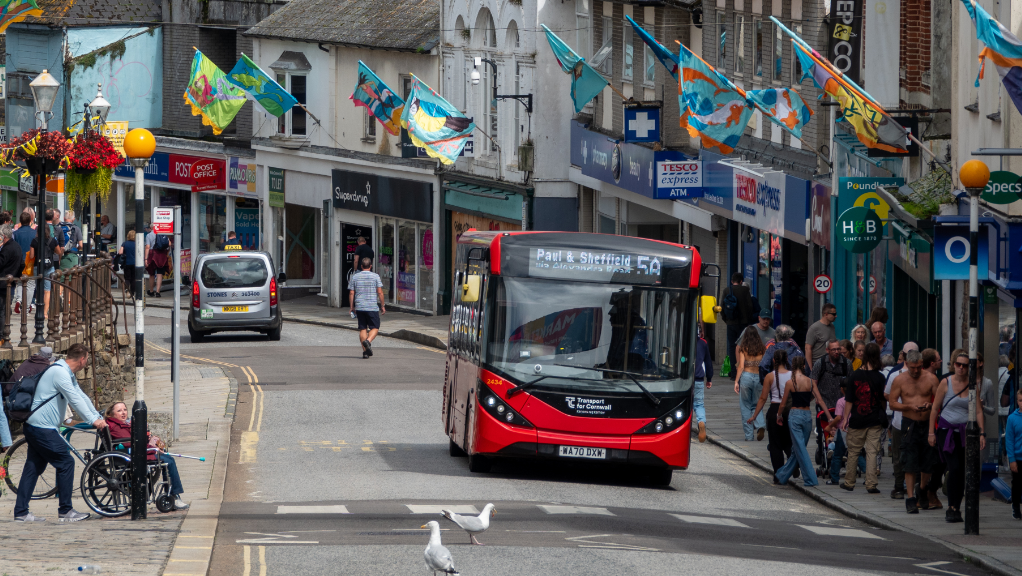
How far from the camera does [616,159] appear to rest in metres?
32.5

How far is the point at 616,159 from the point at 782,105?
11.5 meters

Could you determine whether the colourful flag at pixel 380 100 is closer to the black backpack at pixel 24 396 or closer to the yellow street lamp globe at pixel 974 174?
the black backpack at pixel 24 396

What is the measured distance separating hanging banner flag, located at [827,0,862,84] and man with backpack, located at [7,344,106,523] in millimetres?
12609

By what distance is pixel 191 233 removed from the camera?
49.2 m

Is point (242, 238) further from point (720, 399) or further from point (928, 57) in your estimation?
point (928, 57)

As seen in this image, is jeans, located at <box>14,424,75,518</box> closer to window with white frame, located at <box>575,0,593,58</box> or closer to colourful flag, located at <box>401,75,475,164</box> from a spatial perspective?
colourful flag, located at <box>401,75,475,164</box>

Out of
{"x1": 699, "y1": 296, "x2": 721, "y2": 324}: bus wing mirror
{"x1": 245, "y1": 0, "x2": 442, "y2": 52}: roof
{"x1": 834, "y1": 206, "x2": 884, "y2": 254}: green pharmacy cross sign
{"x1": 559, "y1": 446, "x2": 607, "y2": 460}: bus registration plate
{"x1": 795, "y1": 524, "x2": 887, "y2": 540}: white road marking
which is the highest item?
{"x1": 245, "y1": 0, "x2": 442, "y2": 52}: roof

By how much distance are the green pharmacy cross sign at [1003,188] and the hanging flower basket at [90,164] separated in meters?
14.9

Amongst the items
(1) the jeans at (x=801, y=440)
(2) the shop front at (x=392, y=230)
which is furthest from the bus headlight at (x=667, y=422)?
(2) the shop front at (x=392, y=230)

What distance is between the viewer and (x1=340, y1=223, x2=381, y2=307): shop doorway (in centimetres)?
4291

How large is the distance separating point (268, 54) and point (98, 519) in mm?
33244

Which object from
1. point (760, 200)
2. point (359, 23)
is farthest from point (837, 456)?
point (359, 23)

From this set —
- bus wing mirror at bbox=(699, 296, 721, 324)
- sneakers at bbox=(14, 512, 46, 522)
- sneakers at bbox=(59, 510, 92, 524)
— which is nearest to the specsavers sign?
bus wing mirror at bbox=(699, 296, 721, 324)

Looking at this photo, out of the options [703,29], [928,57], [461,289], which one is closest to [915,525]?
[461,289]
